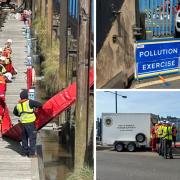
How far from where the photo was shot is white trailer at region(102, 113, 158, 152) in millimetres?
5840

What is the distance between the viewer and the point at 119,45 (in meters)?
5.78

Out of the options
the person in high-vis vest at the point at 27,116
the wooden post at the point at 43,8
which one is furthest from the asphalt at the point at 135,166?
the wooden post at the point at 43,8

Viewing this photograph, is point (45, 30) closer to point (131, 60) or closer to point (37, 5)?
point (37, 5)

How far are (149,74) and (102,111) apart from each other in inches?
24.4

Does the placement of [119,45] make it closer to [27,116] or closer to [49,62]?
[27,116]

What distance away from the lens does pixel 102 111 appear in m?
6.01

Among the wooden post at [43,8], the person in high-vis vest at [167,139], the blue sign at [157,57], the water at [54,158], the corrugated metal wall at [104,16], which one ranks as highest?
the wooden post at [43,8]

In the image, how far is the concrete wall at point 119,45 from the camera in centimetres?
577

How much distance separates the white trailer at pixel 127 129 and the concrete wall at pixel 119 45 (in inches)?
13.3

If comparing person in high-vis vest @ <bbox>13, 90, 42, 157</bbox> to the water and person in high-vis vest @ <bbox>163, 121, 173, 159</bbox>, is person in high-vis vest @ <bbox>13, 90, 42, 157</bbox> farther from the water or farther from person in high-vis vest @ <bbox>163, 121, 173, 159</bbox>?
person in high-vis vest @ <bbox>163, 121, 173, 159</bbox>

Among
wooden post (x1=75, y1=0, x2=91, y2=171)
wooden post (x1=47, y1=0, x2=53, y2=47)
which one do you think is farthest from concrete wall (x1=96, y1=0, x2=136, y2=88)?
wooden post (x1=47, y1=0, x2=53, y2=47)

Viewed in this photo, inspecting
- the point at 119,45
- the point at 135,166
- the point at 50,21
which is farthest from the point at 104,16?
the point at 50,21

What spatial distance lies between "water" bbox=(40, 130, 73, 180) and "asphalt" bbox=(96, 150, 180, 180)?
500 cm

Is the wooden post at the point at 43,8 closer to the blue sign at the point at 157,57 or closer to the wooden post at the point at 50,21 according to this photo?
the wooden post at the point at 50,21
